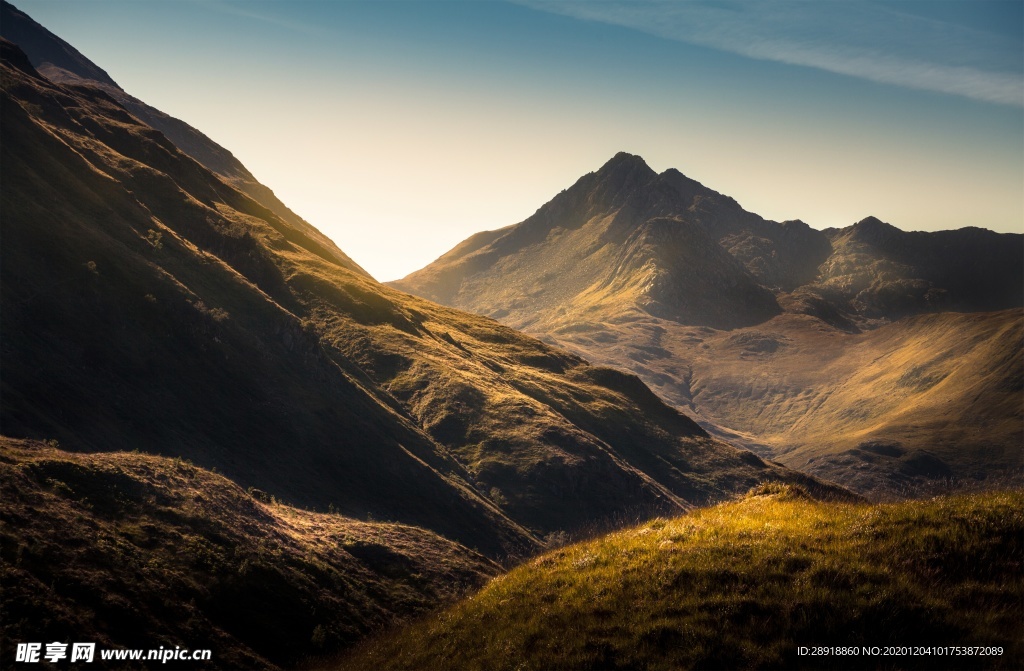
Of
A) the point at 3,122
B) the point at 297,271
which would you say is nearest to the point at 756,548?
the point at 3,122

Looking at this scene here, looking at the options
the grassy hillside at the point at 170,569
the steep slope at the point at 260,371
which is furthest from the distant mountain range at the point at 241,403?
the steep slope at the point at 260,371

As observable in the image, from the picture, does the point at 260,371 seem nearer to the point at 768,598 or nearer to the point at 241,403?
the point at 241,403

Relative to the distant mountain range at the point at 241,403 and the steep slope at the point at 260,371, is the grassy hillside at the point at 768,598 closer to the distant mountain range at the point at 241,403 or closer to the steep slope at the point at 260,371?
the distant mountain range at the point at 241,403

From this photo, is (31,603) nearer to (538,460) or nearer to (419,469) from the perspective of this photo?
(419,469)

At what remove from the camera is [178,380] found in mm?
78500

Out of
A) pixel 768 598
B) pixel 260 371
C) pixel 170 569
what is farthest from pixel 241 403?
pixel 768 598

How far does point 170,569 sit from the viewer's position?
32406 millimetres

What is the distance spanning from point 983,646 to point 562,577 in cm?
1087

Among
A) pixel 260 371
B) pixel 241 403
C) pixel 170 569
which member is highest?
pixel 260 371

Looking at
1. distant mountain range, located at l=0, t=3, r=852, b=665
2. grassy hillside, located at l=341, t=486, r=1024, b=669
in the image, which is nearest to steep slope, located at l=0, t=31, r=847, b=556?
distant mountain range, located at l=0, t=3, r=852, b=665

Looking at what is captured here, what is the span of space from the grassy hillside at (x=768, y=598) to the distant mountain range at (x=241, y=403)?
48.6 feet

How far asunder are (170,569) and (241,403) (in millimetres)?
53807

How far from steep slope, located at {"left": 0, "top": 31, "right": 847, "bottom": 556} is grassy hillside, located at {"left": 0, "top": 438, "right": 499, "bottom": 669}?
68.3ft

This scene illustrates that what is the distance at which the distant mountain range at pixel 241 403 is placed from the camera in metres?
38.6
